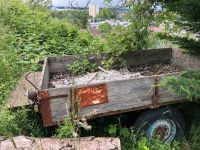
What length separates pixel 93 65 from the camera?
6.05 m

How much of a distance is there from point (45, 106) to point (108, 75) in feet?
5.60

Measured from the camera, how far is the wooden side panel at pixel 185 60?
5975 millimetres

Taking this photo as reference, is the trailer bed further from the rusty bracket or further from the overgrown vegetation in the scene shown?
the overgrown vegetation

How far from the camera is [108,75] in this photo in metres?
5.60

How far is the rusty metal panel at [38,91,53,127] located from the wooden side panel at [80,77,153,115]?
0.41 meters

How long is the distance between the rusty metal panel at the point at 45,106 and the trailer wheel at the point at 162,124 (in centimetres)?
127

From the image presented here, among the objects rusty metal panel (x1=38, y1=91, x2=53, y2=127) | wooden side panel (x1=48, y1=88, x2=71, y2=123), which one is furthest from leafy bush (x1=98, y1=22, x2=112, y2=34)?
rusty metal panel (x1=38, y1=91, x2=53, y2=127)

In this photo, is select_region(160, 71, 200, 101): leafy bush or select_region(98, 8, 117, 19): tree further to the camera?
select_region(98, 8, 117, 19): tree

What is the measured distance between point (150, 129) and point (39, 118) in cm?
150

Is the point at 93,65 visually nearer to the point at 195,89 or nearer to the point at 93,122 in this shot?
the point at 93,122

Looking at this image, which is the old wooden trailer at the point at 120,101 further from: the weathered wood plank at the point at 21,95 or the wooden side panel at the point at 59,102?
the weathered wood plank at the point at 21,95

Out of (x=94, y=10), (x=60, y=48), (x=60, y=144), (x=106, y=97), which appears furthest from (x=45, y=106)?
(x=60, y=48)

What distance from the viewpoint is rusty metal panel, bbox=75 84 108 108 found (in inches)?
168

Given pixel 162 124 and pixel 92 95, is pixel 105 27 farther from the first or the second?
pixel 92 95
